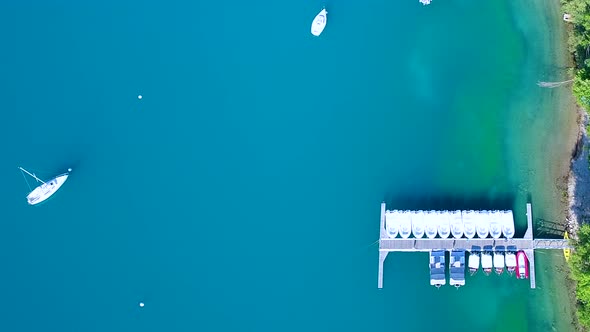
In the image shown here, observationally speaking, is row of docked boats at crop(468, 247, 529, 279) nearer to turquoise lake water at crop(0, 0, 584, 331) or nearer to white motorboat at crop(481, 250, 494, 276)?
white motorboat at crop(481, 250, 494, 276)

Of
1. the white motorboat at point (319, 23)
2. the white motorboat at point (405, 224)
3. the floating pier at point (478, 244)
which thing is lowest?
the floating pier at point (478, 244)

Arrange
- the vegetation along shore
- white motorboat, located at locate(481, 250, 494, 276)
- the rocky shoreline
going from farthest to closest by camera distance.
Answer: the rocky shoreline → white motorboat, located at locate(481, 250, 494, 276) → the vegetation along shore

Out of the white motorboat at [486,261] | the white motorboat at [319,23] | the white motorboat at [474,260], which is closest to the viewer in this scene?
the white motorboat at [486,261]

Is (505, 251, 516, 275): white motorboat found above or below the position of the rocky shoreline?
below

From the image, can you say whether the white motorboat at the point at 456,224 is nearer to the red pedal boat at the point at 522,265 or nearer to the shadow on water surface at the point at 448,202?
the shadow on water surface at the point at 448,202

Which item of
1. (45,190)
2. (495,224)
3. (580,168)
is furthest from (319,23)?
(45,190)

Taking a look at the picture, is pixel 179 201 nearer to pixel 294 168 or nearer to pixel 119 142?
pixel 119 142

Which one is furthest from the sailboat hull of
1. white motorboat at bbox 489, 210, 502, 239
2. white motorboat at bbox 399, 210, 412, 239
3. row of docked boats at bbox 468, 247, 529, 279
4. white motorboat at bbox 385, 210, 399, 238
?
white motorboat at bbox 489, 210, 502, 239

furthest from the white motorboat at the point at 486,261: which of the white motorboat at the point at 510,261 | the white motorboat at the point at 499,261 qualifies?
the white motorboat at the point at 510,261
